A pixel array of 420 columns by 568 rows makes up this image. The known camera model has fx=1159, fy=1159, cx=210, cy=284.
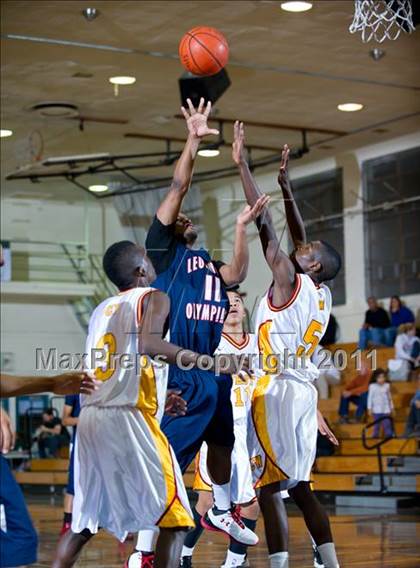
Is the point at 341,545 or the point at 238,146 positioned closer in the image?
the point at 238,146

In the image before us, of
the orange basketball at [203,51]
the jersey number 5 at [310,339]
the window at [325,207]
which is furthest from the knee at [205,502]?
the window at [325,207]

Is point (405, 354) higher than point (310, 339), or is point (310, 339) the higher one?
point (310, 339)

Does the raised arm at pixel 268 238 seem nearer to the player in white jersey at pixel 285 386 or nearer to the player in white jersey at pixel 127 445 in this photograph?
the player in white jersey at pixel 285 386

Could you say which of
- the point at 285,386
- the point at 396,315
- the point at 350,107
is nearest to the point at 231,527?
the point at 285,386

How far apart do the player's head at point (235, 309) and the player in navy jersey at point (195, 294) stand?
1060mm

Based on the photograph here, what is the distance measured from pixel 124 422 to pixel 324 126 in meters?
12.0

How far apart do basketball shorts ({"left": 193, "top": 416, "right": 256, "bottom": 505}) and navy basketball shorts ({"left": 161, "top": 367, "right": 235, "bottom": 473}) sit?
0.95 m

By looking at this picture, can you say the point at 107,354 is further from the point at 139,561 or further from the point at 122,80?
the point at 122,80

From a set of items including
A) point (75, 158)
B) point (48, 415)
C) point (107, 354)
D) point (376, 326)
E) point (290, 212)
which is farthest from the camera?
point (48, 415)

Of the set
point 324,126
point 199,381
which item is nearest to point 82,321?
point 324,126

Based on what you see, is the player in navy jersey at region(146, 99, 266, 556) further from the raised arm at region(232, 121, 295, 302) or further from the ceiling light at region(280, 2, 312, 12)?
the ceiling light at region(280, 2, 312, 12)

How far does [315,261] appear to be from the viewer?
6.38m

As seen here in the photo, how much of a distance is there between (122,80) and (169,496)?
1012 centimetres

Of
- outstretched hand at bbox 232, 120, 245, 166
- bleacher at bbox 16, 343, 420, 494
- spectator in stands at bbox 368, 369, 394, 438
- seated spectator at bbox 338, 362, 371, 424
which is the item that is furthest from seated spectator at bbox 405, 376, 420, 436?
outstretched hand at bbox 232, 120, 245, 166
